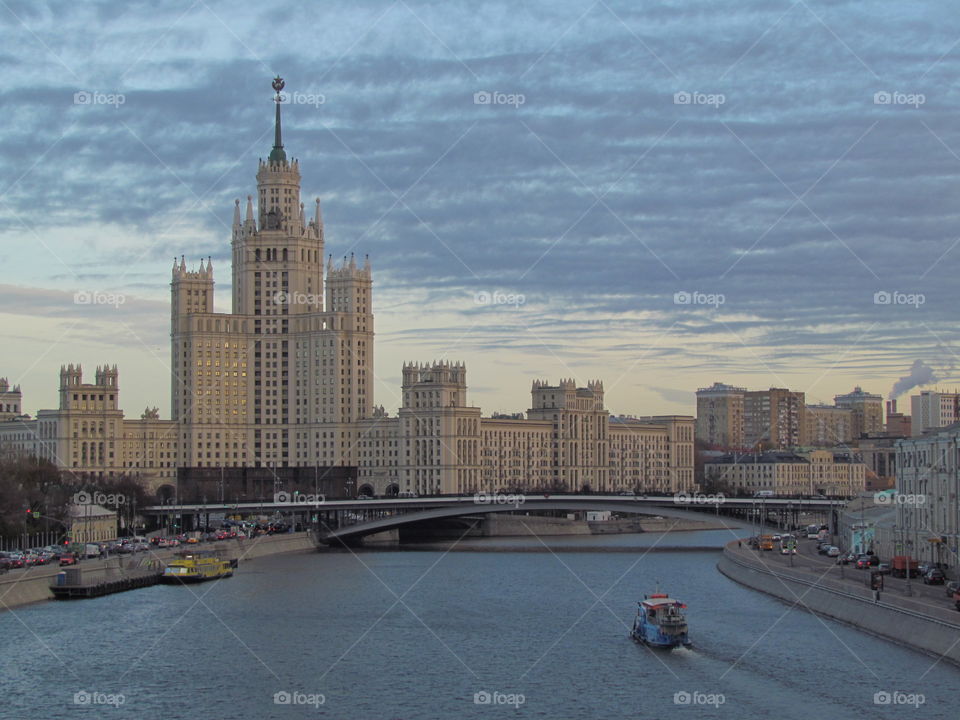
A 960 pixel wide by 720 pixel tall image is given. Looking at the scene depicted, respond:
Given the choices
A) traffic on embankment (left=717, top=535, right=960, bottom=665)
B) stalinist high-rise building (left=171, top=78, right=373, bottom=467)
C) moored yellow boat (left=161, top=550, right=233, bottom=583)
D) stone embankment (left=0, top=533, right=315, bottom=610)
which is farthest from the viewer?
stalinist high-rise building (left=171, top=78, right=373, bottom=467)

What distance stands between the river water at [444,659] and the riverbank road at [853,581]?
5.83 ft

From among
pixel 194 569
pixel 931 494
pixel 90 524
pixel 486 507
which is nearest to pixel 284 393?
pixel 486 507

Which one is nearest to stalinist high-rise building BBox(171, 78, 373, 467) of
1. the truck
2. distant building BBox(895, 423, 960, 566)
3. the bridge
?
the bridge

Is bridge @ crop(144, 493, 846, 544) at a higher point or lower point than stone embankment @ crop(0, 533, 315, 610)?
higher

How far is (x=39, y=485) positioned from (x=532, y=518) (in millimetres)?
53378

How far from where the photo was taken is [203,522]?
14775 centimetres

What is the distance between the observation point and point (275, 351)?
18612 centimetres

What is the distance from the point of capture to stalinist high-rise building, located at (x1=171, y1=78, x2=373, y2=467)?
182625mm

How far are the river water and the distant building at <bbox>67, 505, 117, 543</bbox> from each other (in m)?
24.6

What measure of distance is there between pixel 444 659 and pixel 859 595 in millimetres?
17163

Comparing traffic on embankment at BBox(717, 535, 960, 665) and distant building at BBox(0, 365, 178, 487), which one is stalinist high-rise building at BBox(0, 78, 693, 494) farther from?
traffic on embankment at BBox(717, 535, 960, 665)

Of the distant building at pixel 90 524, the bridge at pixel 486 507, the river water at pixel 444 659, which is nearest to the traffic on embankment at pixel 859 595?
the river water at pixel 444 659

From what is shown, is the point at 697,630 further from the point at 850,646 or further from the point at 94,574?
the point at 94,574

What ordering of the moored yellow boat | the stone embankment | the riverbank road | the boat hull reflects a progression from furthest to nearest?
the moored yellow boat < the boat hull < the stone embankment < the riverbank road
